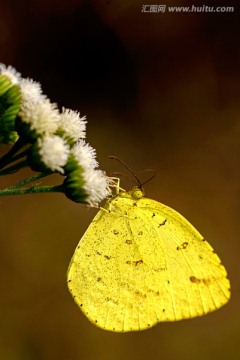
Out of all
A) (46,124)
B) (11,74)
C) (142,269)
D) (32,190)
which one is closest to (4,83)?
(11,74)

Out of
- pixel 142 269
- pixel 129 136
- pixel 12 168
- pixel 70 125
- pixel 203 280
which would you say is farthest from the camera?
pixel 129 136

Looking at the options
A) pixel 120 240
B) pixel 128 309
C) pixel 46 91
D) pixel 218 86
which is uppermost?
pixel 218 86

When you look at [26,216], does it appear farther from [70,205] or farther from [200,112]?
[200,112]

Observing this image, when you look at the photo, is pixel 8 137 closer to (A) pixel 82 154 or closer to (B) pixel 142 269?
(A) pixel 82 154

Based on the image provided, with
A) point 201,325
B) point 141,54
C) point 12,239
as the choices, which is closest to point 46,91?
point 141,54

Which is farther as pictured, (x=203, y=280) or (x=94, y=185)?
(x=203, y=280)

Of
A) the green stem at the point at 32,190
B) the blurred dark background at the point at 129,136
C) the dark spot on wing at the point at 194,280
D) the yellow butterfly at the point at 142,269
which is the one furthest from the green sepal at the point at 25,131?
the blurred dark background at the point at 129,136
